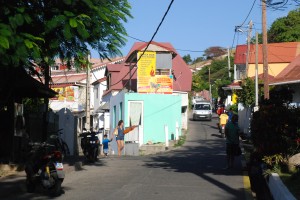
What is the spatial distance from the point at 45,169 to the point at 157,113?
76.8 ft

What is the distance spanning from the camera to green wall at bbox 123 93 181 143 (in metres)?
33.6

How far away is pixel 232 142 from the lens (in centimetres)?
1612

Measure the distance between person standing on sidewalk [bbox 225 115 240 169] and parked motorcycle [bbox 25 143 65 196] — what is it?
21.2ft

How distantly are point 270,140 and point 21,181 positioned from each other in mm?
6234

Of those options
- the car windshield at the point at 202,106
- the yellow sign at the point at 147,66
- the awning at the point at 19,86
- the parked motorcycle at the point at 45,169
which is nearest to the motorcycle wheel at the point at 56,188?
the parked motorcycle at the point at 45,169

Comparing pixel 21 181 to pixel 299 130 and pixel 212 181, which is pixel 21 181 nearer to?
pixel 212 181

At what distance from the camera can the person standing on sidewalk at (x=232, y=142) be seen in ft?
52.6

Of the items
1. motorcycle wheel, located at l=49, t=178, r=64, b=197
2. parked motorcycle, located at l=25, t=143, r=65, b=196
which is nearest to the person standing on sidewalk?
parked motorcycle, located at l=25, t=143, r=65, b=196

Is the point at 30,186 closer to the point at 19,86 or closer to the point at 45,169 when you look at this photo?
the point at 45,169

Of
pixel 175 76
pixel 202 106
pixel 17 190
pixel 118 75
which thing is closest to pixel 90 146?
pixel 17 190

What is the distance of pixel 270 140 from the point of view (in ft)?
42.7

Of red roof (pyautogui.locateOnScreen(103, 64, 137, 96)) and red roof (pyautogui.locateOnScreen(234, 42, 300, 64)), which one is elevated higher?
red roof (pyautogui.locateOnScreen(234, 42, 300, 64))

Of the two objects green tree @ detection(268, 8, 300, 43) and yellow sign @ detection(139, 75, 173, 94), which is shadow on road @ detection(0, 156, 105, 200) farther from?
Result: green tree @ detection(268, 8, 300, 43)

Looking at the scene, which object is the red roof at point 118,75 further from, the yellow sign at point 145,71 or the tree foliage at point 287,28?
the tree foliage at point 287,28
